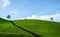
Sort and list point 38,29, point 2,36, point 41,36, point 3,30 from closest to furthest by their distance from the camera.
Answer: point 2,36 < point 41,36 < point 3,30 < point 38,29

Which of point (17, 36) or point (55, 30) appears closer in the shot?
point (17, 36)

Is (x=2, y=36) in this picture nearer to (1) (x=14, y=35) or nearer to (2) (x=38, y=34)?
(1) (x=14, y=35)

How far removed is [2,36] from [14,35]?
13.1ft

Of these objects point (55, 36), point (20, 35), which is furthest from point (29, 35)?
point (55, 36)

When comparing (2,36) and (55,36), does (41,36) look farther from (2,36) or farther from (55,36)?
(2,36)

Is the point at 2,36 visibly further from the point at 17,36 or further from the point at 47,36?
the point at 47,36

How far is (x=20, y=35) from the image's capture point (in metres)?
60.7

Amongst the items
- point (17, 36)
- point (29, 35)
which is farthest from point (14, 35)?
point (29, 35)

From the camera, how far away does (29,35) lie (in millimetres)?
62219

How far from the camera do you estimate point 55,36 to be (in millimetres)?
63656

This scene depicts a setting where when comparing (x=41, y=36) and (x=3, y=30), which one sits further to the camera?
(x=3, y=30)

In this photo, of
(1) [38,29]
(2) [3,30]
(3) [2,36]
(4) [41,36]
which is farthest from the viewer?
(1) [38,29]

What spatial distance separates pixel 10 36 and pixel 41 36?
35.4 feet

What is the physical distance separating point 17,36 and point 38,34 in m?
9.14
